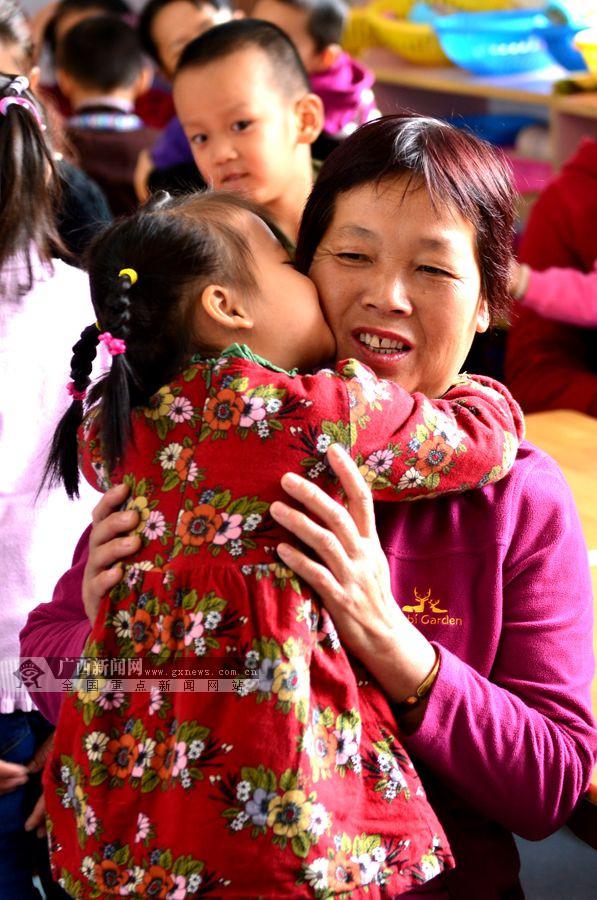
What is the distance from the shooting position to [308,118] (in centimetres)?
274

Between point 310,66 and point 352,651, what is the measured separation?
9.78ft

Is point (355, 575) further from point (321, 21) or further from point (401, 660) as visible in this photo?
point (321, 21)

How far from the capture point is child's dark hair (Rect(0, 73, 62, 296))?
5.01ft

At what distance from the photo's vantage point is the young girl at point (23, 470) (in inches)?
56.8

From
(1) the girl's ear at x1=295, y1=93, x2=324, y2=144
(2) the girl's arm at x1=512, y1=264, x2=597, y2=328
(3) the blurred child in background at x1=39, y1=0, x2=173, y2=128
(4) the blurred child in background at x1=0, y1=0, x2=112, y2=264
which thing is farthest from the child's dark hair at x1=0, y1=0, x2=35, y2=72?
(3) the blurred child in background at x1=39, y1=0, x2=173, y2=128

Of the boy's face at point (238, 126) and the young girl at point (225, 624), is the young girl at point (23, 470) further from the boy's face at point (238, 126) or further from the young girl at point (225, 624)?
the boy's face at point (238, 126)

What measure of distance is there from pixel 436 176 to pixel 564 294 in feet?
4.97

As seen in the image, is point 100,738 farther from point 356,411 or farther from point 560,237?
point 560,237

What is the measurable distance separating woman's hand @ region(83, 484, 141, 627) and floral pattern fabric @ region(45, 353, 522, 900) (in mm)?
11

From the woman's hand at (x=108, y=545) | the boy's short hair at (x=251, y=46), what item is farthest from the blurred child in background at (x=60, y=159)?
the woman's hand at (x=108, y=545)

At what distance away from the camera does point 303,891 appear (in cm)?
90

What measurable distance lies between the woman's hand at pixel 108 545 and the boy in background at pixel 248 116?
1427mm

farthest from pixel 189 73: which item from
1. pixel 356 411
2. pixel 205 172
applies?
pixel 356 411

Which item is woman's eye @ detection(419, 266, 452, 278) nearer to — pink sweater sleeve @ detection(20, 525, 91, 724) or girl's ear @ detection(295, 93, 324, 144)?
pink sweater sleeve @ detection(20, 525, 91, 724)
